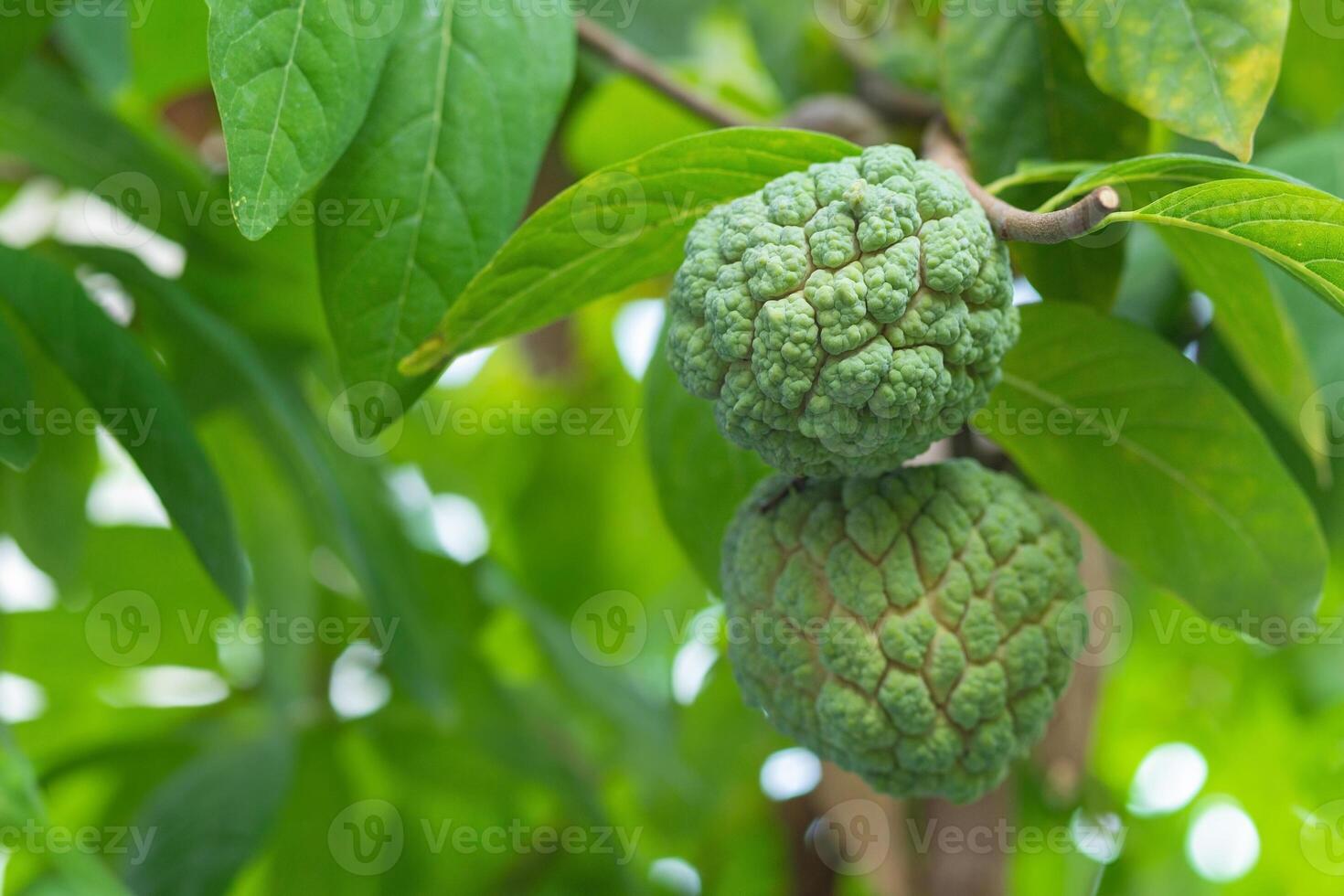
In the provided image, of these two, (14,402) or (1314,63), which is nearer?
(14,402)

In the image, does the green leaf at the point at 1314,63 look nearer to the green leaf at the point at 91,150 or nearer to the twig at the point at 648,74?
the twig at the point at 648,74

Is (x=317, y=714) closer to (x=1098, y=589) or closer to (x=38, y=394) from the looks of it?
(x=38, y=394)

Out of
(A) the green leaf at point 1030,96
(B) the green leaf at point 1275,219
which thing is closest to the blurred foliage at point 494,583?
(A) the green leaf at point 1030,96

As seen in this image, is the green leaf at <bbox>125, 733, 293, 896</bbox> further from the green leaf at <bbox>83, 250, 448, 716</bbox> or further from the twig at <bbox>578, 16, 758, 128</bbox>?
the twig at <bbox>578, 16, 758, 128</bbox>

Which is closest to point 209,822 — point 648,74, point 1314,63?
point 648,74

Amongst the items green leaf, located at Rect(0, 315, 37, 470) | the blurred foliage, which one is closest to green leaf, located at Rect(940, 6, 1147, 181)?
the blurred foliage

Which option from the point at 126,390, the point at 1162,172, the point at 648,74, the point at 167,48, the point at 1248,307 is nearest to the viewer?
the point at 1162,172

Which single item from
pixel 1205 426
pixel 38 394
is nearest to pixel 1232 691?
pixel 1205 426

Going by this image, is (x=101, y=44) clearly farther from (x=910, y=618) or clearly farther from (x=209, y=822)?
(x=910, y=618)
